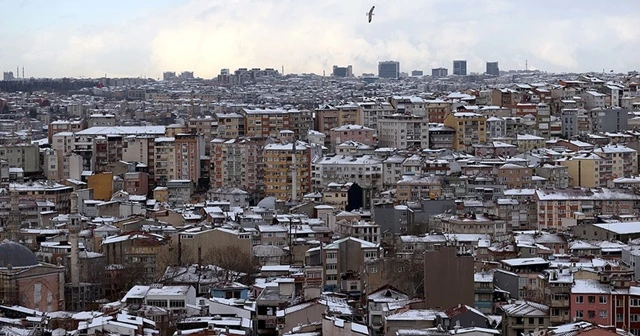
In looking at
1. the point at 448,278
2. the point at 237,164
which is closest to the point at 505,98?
the point at 237,164

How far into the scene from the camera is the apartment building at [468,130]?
31.8 m

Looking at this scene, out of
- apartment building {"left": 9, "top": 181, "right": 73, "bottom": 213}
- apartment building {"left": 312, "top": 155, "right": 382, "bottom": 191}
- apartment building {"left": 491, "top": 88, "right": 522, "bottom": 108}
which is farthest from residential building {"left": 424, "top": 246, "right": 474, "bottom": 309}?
apartment building {"left": 491, "top": 88, "right": 522, "bottom": 108}

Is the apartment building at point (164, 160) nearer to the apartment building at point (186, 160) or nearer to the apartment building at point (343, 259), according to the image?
the apartment building at point (186, 160)

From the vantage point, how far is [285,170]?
27.6 metres

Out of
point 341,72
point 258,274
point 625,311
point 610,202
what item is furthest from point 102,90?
point 625,311

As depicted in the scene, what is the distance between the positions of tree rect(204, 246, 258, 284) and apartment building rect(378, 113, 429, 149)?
12.7 meters

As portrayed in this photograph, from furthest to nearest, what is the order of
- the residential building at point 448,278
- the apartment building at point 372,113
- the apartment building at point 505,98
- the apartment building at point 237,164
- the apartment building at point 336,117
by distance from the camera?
the apartment building at point 505,98 < the apartment building at point 336,117 < the apartment building at point 372,113 < the apartment building at point 237,164 < the residential building at point 448,278

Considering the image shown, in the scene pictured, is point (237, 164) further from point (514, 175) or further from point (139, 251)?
point (139, 251)

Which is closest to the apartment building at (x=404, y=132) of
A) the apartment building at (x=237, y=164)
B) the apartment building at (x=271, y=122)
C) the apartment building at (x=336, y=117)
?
the apartment building at (x=336, y=117)

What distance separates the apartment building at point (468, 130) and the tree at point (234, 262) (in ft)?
43.5

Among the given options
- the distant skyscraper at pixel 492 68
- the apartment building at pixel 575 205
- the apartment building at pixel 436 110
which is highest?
the distant skyscraper at pixel 492 68

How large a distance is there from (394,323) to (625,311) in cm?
228

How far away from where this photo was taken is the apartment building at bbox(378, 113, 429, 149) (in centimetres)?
3155

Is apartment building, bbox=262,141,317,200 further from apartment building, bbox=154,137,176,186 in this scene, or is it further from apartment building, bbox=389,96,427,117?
apartment building, bbox=389,96,427,117
